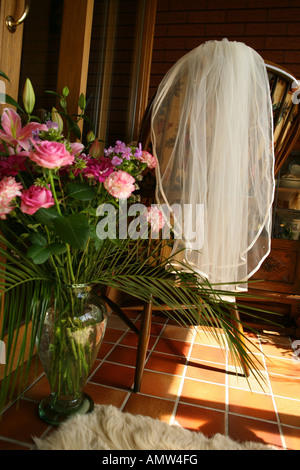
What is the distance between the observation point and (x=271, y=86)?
1452 millimetres

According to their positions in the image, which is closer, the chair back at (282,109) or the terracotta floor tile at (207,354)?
the chair back at (282,109)

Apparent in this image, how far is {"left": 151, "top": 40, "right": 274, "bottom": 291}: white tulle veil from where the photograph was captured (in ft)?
4.22

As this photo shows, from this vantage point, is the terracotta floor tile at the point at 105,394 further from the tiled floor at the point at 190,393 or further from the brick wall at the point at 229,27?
the brick wall at the point at 229,27

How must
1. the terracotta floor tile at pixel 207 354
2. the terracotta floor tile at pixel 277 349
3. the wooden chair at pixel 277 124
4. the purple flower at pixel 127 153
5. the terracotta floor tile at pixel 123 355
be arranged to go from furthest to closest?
the terracotta floor tile at pixel 277 349 → the terracotta floor tile at pixel 207 354 → the terracotta floor tile at pixel 123 355 → the wooden chair at pixel 277 124 → the purple flower at pixel 127 153

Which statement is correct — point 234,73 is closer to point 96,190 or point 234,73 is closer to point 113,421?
point 96,190

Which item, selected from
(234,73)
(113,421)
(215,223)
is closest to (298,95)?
(234,73)

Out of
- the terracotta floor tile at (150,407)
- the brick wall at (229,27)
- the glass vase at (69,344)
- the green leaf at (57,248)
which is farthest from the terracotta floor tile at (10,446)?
the brick wall at (229,27)

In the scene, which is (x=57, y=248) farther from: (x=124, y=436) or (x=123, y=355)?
(x=123, y=355)

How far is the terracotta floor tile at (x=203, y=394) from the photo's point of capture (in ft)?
4.49

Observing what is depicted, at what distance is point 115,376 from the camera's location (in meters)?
1.48

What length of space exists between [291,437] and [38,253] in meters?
0.99

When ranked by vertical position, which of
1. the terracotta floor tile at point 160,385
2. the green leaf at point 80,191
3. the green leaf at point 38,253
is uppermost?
the green leaf at point 80,191

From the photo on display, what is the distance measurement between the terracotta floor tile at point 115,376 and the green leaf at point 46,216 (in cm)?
77

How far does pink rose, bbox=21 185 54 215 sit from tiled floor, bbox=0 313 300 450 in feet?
1.63
